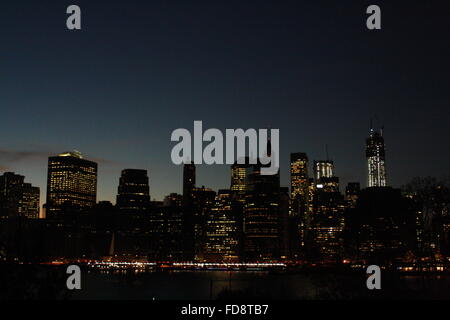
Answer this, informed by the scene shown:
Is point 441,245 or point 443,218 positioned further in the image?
point 441,245

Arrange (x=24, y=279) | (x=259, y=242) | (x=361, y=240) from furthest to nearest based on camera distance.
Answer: (x=259, y=242)
(x=361, y=240)
(x=24, y=279)

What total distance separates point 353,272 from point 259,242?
2521 inches

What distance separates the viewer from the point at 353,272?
110 meters

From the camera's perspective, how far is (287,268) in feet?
441

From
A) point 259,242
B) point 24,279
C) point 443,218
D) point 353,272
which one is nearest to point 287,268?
point 353,272
